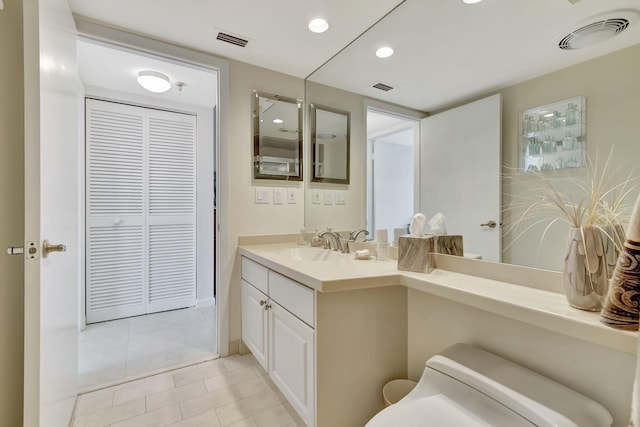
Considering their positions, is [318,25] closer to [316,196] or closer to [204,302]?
[316,196]

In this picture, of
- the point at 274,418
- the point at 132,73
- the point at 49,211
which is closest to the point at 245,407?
the point at 274,418

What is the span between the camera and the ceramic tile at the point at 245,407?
1.44 m

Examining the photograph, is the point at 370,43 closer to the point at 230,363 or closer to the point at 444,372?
the point at 444,372

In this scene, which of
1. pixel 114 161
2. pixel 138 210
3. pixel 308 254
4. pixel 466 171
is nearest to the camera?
pixel 466 171

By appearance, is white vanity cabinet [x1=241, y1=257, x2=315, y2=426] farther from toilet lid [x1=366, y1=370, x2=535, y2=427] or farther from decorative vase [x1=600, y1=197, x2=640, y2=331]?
decorative vase [x1=600, y1=197, x2=640, y2=331]

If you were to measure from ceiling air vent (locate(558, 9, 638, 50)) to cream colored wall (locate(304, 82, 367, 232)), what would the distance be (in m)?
1.04

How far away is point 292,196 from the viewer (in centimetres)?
232

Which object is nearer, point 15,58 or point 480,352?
point 480,352

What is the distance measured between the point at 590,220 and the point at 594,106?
36 centimetres

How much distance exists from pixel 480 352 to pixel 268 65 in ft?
7.26

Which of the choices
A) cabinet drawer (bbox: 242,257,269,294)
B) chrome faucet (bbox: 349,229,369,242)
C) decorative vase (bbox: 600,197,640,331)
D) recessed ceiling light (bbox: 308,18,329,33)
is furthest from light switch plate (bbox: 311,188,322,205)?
decorative vase (bbox: 600,197,640,331)

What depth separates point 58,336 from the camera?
1159 mm

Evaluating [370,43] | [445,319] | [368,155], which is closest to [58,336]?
[445,319]

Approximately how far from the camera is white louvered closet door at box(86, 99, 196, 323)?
2588 mm
